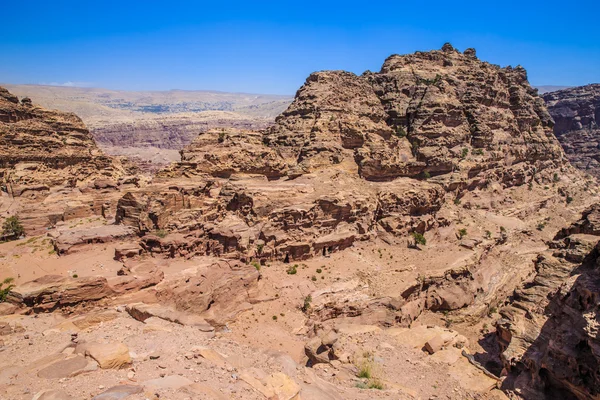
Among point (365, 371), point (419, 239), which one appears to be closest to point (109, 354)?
point (365, 371)

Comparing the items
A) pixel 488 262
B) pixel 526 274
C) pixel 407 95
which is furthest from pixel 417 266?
pixel 407 95

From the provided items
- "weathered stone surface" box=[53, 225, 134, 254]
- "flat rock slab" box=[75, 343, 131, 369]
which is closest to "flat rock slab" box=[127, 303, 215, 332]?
"flat rock slab" box=[75, 343, 131, 369]

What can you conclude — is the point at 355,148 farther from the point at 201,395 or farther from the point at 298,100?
the point at 201,395

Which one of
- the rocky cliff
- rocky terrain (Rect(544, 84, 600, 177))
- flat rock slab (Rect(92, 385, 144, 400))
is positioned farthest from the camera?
rocky terrain (Rect(544, 84, 600, 177))

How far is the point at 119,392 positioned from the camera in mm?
9086

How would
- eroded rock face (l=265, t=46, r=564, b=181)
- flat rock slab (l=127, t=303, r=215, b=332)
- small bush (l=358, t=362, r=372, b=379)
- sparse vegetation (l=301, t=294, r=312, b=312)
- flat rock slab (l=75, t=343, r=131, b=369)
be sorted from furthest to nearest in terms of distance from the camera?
eroded rock face (l=265, t=46, r=564, b=181) < sparse vegetation (l=301, t=294, r=312, b=312) < flat rock slab (l=127, t=303, r=215, b=332) < small bush (l=358, t=362, r=372, b=379) < flat rock slab (l=75, t=343, r=131, b=369)

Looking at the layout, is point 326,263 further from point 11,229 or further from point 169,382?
point 11,229

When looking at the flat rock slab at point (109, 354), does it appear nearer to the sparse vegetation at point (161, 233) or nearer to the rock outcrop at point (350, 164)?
the rock outcrop at point (350, 164)

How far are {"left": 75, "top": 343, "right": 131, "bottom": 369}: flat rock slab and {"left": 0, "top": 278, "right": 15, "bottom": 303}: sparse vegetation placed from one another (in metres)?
10.2

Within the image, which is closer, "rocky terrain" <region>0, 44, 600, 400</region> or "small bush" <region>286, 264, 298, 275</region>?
"rocky terrain" <region>0, 44, 600, 400</region>

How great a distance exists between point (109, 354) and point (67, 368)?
1068mm

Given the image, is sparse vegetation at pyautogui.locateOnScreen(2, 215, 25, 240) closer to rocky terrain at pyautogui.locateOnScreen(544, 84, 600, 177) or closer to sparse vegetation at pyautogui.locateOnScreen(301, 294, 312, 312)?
sparse vegetation at pyautogui.locateOnScreen(301, 294, 312, 312)

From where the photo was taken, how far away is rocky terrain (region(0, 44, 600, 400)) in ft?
45.2

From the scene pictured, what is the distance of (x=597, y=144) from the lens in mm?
89625
